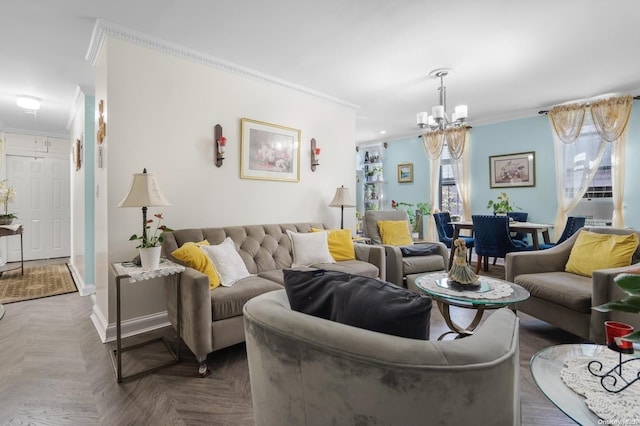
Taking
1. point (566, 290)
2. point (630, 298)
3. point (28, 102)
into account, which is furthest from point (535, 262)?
point (28, 102)

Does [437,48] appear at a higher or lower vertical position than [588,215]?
higher

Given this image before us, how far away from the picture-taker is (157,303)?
113 inches

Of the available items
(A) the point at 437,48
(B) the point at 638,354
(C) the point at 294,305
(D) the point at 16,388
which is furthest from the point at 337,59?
(D) the point at 16,388

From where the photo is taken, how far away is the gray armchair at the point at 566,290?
2123mm

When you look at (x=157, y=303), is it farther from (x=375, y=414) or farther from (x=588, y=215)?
(x=588, y=215)

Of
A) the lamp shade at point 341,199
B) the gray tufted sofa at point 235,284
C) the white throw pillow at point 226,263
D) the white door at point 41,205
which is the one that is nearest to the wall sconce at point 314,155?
the lamp shade at point 341,199

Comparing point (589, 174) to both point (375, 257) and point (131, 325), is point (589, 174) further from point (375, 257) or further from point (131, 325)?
point (131, 325)

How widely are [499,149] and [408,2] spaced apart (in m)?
4.20

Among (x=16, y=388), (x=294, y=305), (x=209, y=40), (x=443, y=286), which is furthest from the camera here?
(x=209, y=40)

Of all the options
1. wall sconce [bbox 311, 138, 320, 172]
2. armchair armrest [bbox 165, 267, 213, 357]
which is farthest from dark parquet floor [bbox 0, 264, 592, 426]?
wall sconce [bbox 311, 138, 320, 172]

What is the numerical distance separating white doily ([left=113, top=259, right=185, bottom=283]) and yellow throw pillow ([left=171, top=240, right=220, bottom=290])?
0.09 metres

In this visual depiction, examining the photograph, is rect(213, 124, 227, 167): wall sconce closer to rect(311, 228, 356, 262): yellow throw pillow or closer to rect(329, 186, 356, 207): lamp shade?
rect(311, 228, 356, 262): yellow throw pillow

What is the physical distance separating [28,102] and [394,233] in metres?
5.10

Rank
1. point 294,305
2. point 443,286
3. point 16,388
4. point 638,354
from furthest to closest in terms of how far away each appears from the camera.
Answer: point 443,286
point 16,388
point 638,354
point 294,305
